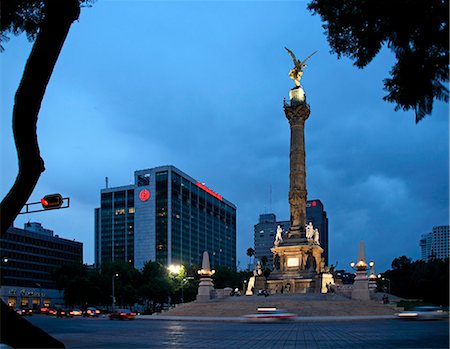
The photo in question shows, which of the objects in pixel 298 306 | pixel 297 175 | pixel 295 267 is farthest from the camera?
pixel 297 175

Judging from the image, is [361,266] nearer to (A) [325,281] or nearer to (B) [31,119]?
(A) [325,281]

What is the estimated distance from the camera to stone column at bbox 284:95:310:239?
6344 cm

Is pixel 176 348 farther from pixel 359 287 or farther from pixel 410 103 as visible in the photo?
pixel 359 287

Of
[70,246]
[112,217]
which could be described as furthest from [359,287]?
[112,217]

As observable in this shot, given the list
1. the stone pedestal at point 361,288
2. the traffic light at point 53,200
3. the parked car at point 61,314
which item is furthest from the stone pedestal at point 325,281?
the traffic light at point 53,200

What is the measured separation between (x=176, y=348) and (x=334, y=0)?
39.2 ft

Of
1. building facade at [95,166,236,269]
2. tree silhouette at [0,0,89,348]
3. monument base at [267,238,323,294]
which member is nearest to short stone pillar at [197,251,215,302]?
monument base at [267,238,323,294]

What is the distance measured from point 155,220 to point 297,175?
109135 millimetres

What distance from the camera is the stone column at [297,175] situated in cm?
6344

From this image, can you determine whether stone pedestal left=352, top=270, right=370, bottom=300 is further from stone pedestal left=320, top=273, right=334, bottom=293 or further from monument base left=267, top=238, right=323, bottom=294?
monument base left=267, top=238, right=323, bottom=294

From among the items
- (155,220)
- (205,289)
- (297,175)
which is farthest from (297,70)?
(155,220)

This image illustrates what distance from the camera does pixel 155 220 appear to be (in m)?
168

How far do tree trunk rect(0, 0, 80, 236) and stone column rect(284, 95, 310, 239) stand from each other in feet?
178

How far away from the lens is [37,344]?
9625 mm
